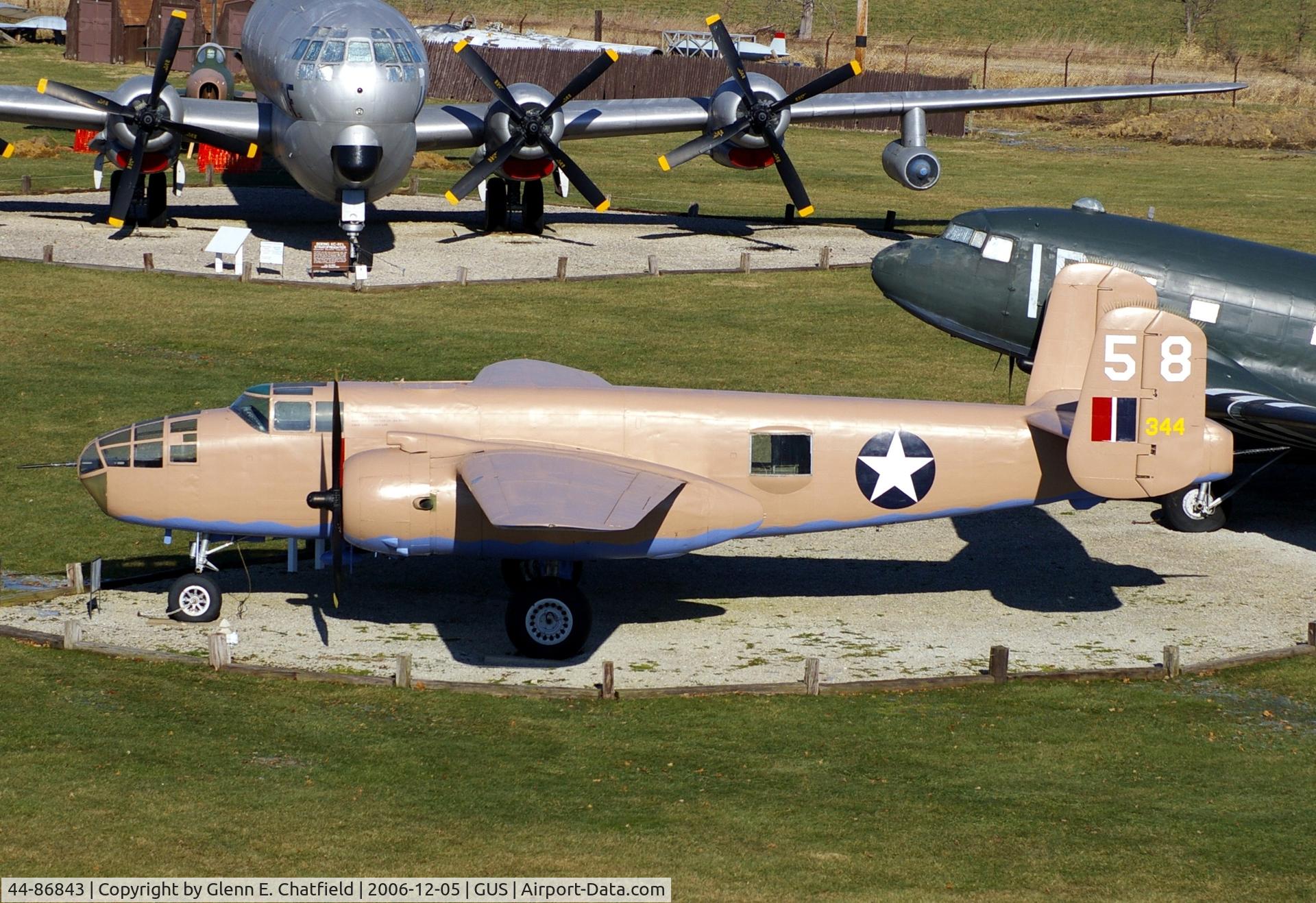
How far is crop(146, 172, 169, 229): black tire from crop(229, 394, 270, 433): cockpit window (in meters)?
27.8

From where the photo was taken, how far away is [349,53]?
127ft

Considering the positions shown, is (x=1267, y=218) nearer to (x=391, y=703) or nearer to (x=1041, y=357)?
(x=1041, y=357)

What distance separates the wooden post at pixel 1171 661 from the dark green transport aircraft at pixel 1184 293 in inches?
246

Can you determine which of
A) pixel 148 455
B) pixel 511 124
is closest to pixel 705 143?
pixel 511 124

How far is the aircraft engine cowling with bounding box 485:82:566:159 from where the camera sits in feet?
146

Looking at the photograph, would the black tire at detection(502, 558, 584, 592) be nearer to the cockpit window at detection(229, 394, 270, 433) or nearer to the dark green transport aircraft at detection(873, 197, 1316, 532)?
the cockpit window at detection(229, 394, 270, 433)

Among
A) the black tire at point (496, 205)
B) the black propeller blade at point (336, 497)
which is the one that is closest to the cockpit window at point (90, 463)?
the black propeller blade at point (336, 497)

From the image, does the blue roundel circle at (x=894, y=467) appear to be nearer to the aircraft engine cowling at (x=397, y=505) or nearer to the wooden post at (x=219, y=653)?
the aircraft engine cowling at (x=397, y=505)

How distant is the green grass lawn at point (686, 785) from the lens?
13.5 metres

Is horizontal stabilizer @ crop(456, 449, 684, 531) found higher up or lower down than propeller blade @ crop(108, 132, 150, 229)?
lower down

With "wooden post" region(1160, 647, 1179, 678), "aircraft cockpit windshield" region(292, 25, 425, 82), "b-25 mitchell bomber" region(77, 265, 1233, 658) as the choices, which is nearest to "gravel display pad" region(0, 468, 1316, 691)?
"wooden post" region(1160, 647, 1179, 678)

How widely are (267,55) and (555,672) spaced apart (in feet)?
91.5

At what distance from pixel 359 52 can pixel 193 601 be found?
74.0 ft

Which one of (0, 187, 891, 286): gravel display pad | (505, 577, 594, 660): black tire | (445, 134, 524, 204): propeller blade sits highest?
(445, 134, 524, 204): propeller blade
